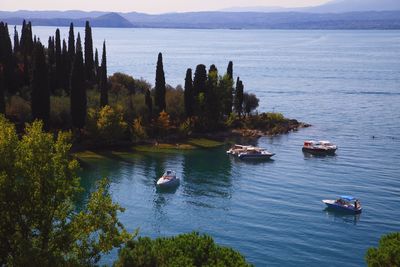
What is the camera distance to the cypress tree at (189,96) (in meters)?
88.8

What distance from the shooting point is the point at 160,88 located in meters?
87.9

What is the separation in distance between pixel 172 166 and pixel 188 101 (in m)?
20.5

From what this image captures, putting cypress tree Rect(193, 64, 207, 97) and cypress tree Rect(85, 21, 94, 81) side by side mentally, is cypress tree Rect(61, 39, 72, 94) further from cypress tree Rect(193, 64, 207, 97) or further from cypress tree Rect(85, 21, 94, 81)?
cypress tree Rect(193, 64, 207, 97)

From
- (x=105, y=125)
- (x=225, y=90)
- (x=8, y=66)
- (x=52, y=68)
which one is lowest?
(x=105, y=125)

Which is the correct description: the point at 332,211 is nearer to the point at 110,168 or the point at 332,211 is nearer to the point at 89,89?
the point at 110,168

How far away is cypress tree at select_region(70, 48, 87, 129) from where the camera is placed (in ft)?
250

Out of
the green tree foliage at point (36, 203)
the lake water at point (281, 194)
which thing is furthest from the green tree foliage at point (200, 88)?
the green tree foliage at point (36, 203)

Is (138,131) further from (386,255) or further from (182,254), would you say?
(386,255)

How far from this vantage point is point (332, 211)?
181 feet

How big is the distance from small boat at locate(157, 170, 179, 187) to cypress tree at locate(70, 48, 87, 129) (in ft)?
62.2

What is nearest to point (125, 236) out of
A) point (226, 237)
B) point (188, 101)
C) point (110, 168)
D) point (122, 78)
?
point (226, 237)

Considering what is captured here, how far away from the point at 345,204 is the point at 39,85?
41.5 meters

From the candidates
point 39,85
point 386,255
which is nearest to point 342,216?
point 386,255

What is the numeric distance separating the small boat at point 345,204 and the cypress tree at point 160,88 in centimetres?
3946
